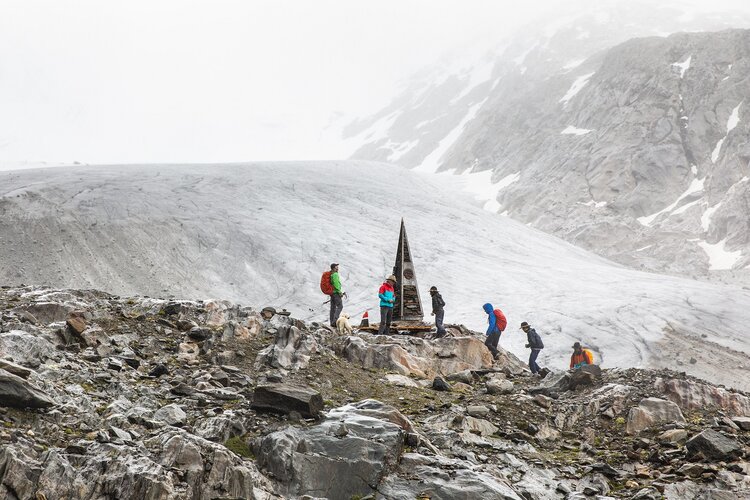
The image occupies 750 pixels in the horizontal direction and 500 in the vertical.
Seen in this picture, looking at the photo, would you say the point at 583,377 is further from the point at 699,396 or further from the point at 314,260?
the point at 314,260

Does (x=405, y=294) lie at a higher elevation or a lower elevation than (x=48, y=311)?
lower

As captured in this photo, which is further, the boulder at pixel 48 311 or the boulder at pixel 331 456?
the boulder at pixel 48 311

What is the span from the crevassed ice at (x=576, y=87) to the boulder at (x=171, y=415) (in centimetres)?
9466

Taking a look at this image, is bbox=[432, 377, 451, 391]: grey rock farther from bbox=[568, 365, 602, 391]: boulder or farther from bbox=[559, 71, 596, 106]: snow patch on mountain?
bbox=[559, 71, 596, 106]: snow patch on mountain

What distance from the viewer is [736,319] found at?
30.1 meters

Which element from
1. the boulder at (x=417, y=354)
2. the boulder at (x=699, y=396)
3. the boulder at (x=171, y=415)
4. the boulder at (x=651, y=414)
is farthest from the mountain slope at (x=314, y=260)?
the boulder at (x=171, y=415)

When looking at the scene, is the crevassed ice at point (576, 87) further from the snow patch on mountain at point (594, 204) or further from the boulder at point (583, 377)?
the boulder at point (583, 377)

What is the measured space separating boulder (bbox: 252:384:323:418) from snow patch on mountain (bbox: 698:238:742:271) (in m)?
58.8

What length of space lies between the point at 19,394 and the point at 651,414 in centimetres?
966

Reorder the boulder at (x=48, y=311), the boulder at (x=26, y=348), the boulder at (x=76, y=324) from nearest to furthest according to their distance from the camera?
the boulder at (x=26, y=348)
the boulder at (x=76, y=324)
the boulder at (x=48, y=311)

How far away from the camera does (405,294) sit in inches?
854

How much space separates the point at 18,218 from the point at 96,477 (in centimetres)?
2465

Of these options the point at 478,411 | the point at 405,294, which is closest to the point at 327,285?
the point at 405,294

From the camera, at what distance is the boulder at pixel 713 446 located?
905 centimetres
